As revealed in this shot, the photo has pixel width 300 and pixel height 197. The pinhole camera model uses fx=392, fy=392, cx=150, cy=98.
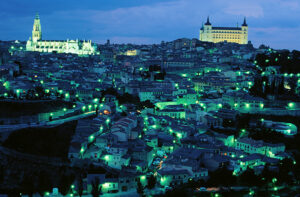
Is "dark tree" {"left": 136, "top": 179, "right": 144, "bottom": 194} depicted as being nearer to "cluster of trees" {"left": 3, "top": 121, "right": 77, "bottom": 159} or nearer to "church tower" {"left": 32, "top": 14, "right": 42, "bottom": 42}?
"cluster of trees" {"left": 3, "top": 121, "right": 77, "bottom": 159}

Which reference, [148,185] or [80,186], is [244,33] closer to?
[148,185]

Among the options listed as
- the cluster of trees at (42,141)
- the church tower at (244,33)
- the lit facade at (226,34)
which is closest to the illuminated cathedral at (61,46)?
the lit facade at (226,34)

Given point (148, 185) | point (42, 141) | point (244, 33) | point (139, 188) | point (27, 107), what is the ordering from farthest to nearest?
point (244, 33) < point (27, 107) < point (42, 141) < point (148, 185) < point (139, 188)

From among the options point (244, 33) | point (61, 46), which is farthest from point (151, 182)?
point (61, 46)

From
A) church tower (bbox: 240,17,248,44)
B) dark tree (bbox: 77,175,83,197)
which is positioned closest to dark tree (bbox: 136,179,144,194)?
dark tree (bbox: 77,175,83,197)

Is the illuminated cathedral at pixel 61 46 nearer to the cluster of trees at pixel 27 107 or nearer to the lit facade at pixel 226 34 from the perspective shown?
the lit facade at pixel 226 34

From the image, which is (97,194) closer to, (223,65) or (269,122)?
(269,122)
